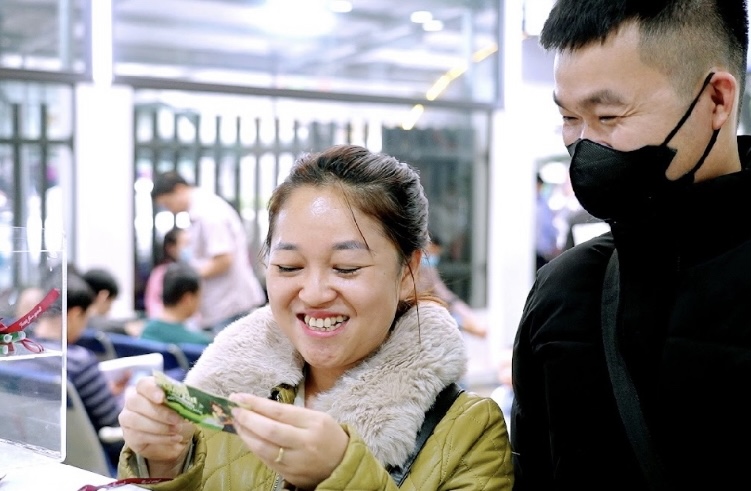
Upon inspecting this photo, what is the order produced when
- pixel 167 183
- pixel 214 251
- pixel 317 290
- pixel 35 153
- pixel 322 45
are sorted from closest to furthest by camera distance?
pixel 317 290 < pixel 214 251 < pixel 167 183 < pixel 35 153 < pixel 322 45

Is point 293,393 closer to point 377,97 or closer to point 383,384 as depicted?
point 383,384

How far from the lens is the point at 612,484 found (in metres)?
1.33

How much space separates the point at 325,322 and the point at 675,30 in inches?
25.6

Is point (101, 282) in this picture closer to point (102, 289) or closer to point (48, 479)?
point (102, 289)

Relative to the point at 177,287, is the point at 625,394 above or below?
above

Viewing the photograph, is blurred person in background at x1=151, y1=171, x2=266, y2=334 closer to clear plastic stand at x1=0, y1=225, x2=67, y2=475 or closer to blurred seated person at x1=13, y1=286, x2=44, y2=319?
blurred seated person at x1=13, y1=286, x2=44, y2=319

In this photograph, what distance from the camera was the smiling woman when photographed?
1.43 m

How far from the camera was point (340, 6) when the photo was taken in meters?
6.85

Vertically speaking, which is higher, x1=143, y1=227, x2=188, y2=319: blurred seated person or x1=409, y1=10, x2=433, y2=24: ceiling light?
x1=409, y1=10, x2=433, y2=24: ceiling light

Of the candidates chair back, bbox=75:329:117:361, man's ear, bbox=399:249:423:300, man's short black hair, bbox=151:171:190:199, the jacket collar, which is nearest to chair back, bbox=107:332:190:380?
chair back, bbox=75:329:117:361

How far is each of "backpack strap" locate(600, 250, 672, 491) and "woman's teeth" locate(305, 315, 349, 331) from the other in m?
0.39

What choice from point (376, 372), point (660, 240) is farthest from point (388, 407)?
point (660, 240)

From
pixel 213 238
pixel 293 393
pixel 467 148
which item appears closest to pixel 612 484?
pixel 293 393

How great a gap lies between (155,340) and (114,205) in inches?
67.7
